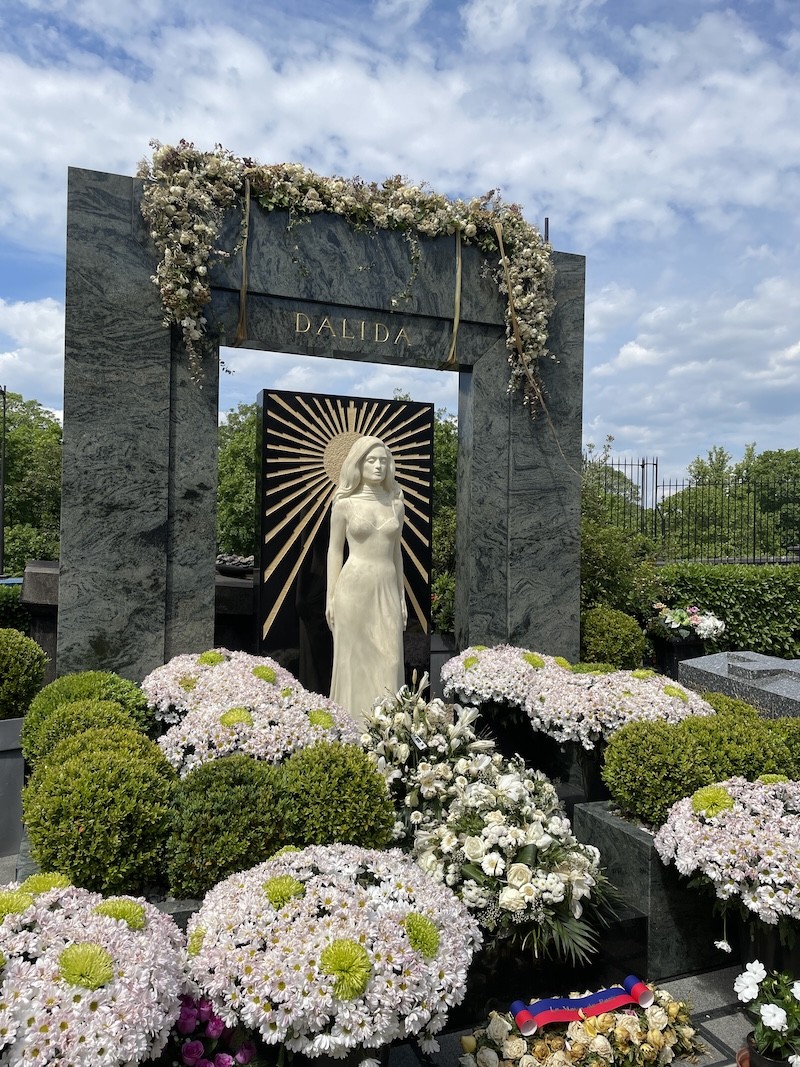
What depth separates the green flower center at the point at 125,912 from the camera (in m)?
2.34

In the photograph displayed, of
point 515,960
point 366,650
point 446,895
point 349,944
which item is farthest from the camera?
point 366,650

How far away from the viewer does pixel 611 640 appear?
8.00 m

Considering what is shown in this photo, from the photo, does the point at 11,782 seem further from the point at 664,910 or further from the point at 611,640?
the point at 611,640

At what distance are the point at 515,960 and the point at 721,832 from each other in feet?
3.62

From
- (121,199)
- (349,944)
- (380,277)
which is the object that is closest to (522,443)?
(380,277)

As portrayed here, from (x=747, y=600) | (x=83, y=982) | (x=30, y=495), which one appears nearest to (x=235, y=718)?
(x=83, y=982)

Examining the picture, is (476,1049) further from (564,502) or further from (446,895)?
(564,502)

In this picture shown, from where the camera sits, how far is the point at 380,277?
272 inches

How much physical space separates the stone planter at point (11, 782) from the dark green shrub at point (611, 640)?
18.2 feet

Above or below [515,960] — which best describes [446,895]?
above

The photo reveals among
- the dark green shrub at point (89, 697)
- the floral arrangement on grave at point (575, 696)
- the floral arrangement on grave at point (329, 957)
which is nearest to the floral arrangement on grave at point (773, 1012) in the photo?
the floral arrangement on grave at point (329, 957)

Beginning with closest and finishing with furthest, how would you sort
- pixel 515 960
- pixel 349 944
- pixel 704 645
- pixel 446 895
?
1. pixel 349 944
2. pixel 446 895
3. pixel 515 960
4. pixel 704 645

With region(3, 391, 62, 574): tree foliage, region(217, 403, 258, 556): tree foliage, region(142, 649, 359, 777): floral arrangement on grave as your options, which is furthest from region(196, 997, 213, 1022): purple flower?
→ region(3, 391, 62, 574): tree foliage

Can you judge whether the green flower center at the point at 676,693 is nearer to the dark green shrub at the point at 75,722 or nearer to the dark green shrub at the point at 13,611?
the dark green shrub at the point at 75,722
